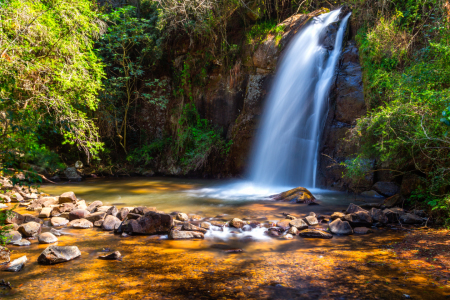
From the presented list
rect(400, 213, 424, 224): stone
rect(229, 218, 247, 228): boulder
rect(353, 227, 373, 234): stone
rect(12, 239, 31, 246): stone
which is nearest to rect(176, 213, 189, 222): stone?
rect(229, 218, 247, 228): boulder

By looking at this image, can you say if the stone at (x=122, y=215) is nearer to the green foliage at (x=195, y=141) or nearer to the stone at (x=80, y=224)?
the stone at (x=80, y=224)

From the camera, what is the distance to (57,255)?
423 centimetres

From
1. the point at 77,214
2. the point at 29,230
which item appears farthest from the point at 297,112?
the point at 29,230

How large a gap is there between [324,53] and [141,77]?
9860 millimetres

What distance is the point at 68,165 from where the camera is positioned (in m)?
14.8

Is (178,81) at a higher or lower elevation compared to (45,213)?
higher

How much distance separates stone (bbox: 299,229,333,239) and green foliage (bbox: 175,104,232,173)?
8493 millimetres

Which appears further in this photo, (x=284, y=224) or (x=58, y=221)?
(x=58, y=221)

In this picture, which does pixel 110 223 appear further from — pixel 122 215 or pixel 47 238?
pixel 47 238

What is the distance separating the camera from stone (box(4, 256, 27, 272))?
12.8 ft

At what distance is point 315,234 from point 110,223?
387cm

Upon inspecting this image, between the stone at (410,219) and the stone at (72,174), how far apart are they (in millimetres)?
12389

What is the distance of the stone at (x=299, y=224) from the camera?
585 centimetres

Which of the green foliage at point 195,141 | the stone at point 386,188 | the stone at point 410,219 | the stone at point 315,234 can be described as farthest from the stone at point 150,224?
the green foliage at point 195,141
